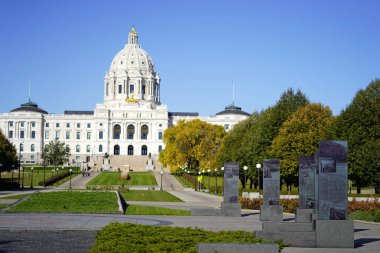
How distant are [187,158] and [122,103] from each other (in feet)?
268

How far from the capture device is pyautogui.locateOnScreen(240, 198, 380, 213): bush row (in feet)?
118

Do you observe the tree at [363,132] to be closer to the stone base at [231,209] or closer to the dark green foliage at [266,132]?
A: the dark green foliage at [266,132]

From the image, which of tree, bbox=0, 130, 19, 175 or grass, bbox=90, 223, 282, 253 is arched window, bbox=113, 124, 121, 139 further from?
grass, bbox=90, 223, 282, 253

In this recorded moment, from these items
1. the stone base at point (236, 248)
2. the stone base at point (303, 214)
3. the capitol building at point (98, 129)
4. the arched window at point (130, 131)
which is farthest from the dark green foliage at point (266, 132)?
the arched window at point (130, 131)

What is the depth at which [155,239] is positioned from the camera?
19219 mm

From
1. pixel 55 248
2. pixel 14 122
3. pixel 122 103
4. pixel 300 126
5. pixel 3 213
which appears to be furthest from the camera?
pixel 122 103

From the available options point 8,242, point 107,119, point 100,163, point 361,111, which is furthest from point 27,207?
point 107,119

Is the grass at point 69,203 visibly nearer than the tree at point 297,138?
Yes

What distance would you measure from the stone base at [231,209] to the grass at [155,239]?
13701mm

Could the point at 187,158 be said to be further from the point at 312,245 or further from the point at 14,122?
the point at 312,245

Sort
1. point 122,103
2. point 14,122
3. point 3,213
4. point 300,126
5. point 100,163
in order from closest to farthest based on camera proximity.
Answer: point 3,213 < point 300,126 < point 100,163 < point 14,122 < point 122,103

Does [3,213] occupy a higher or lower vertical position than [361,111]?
lower

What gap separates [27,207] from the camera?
122 ft

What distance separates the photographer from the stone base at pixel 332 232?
2097 centimetres
